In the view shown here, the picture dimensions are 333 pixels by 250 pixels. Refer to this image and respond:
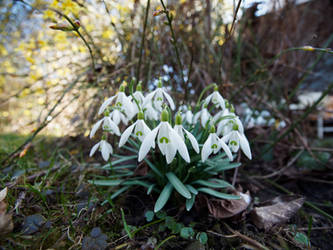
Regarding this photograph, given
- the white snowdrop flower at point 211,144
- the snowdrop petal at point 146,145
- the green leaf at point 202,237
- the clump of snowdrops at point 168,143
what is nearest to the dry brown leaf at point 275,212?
the clump of snowdrops at point 168,143

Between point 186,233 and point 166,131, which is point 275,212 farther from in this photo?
point 166,131

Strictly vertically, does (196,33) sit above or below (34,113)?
above

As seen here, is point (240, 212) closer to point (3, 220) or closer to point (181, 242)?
point (181, 242)

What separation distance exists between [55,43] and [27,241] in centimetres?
219

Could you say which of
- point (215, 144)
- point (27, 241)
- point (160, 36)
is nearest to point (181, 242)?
point (215, 144)

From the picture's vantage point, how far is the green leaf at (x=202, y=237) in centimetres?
92

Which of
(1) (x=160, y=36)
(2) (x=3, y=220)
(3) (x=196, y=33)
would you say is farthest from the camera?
(3) (x=196, y=33)

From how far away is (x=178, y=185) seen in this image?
3.22 ft

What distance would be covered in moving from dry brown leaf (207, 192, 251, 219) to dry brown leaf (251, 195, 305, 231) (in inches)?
3.8

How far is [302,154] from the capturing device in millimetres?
1889

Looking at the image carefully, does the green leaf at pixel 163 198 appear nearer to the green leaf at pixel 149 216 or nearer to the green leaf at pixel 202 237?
the green leaf at pixel 149 216

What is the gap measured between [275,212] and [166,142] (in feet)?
2.71

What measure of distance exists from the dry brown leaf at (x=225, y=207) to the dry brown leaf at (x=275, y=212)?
10cm

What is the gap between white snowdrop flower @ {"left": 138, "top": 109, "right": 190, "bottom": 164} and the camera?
0.80 metres
